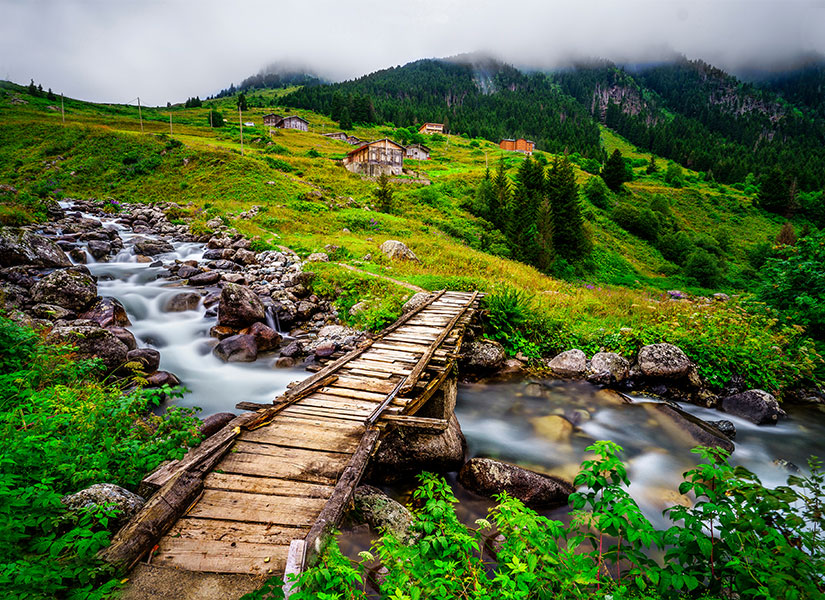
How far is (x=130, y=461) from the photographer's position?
4.60 m

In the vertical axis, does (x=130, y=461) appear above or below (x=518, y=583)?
below

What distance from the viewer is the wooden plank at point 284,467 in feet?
14.4

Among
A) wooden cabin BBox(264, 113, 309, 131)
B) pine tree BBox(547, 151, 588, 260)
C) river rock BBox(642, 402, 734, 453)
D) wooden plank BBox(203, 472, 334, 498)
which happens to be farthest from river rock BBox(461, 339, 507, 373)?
wooden cabin BBox(264, 113, 309, 131)

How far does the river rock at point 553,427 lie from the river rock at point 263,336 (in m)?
7.91

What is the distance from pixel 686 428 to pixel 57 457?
447 inches

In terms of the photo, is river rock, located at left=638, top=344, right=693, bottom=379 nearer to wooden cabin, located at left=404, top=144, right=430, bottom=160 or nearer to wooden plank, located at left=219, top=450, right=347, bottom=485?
wooden plank, located at left=219, top=450, right=347, bottom=485

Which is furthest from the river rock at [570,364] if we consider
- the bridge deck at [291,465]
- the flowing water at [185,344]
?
the flowing water at [185,344]

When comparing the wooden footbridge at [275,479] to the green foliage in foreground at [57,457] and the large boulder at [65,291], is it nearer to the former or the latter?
the green foliage in foreground at [57,457]

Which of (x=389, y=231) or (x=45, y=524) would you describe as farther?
(x=389, y=231)

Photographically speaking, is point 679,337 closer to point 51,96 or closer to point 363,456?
point 363,456

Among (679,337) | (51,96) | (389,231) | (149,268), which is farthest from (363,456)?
(51,96)

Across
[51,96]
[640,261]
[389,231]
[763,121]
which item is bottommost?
[640,261]

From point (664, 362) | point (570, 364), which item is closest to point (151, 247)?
point (570, 364)

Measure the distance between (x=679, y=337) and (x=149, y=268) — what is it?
21.6 m
